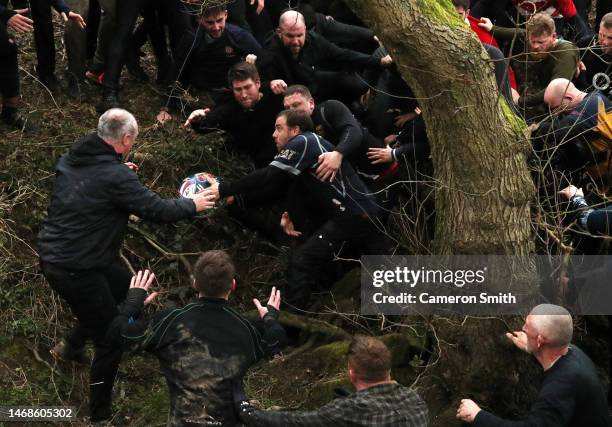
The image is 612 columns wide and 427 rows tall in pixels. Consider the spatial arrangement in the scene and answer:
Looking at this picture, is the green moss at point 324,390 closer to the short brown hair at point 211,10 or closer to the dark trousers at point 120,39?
the short brown hair at point 211,10

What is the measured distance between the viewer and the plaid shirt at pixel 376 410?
17.8 feet

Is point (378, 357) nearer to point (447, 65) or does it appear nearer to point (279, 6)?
point (447, 65)

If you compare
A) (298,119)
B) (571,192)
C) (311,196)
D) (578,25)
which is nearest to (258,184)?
(311,196)

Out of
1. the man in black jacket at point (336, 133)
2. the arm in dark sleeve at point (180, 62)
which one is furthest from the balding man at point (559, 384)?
the arm in dark sleeve at point (180, 62)

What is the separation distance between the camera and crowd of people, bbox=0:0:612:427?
5.96 m

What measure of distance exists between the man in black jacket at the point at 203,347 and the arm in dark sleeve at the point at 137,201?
814mm

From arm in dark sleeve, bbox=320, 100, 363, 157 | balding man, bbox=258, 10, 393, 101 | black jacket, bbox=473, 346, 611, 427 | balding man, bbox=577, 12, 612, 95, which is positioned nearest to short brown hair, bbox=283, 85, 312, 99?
arm in dark sleeve, bbox=320, 100, 363, 157

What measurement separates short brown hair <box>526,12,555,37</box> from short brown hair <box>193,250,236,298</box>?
4.09 m

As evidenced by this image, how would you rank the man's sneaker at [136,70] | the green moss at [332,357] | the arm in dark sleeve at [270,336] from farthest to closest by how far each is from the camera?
the man's sneaker at [136,70] < the green moss at [332,357] < the arm in dark sleeve at [270,336]

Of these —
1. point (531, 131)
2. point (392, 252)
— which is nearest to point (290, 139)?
point (392, 252)

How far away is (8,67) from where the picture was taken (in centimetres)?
910

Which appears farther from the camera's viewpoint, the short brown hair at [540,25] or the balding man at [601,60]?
the short brown hair at [540,25]

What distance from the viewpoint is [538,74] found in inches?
376

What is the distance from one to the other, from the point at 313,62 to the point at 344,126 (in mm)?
1377
